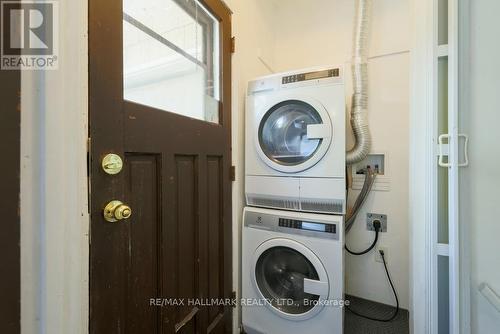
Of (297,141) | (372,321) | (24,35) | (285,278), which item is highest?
(24,35)

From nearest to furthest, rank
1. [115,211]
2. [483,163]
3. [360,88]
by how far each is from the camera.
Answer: [115,211]
[483,163]
[360,88]

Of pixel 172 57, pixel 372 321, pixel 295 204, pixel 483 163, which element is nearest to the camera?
pixel 483 163

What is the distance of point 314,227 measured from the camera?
1.27m

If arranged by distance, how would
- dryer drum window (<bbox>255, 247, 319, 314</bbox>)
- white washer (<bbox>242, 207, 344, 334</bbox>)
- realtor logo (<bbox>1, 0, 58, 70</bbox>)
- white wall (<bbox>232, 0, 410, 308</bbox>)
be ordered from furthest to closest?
white wall (<bbox>232, 0, 410, 308</bbox>) < dryer drum window (<bbox>255, 247, 319, 314</bbox>) < white washer (<bbox>242, 207, 344, 334</bbox>) < realtor logo (<bbox>1, 0, 58, 70</bbox>)

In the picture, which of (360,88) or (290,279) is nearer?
(290,279)

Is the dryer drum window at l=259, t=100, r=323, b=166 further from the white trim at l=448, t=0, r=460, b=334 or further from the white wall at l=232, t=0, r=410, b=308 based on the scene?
the white trim at l=448, t=0, r=460, b=334

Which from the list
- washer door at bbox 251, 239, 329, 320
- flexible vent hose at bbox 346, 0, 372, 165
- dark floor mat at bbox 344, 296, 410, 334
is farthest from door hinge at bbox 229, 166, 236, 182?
dark floor mat at bbox 344, 296, 410, 334

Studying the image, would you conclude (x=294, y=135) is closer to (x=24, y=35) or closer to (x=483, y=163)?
(x=483, y=163)

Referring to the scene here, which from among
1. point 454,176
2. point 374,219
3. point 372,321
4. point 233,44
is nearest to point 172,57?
point 233,44

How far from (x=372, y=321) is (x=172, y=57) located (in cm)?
212

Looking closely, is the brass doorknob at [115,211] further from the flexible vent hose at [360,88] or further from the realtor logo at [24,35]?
the flexible vent hose at [360,88]

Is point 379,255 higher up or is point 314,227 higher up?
point 314,227

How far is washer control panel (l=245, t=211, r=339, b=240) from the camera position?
4.04 feet

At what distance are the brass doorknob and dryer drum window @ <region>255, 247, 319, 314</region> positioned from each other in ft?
3.09
